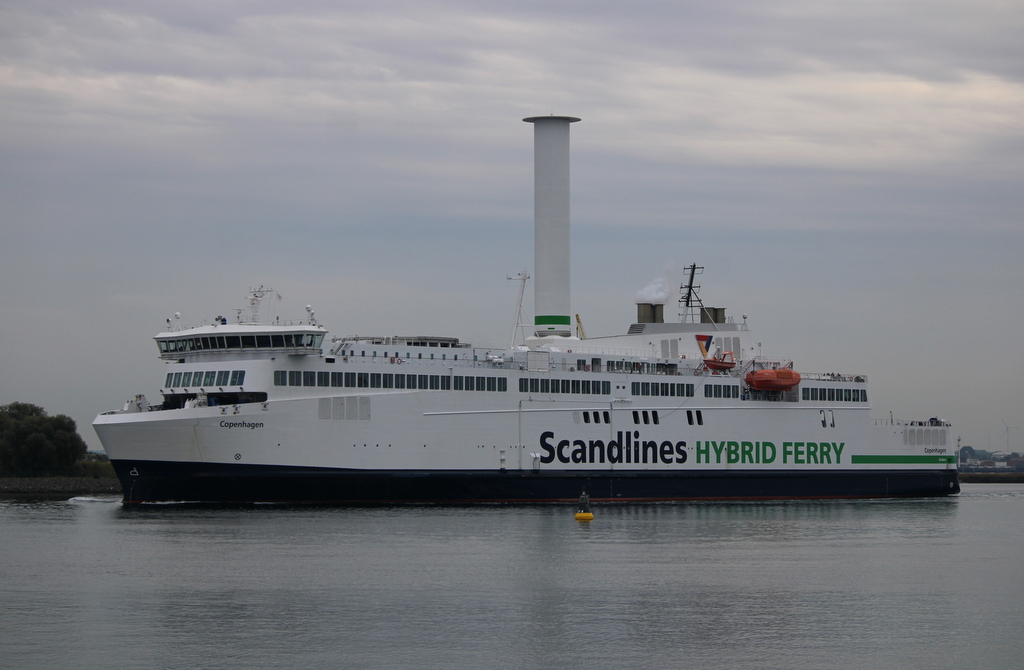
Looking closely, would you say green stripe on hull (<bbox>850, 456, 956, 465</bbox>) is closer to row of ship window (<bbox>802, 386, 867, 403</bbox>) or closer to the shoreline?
row of ship window (<bbox>802, 386, 867, 403</bbox>)

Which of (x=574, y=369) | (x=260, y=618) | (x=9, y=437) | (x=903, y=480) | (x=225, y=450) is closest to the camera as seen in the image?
(x=260, y=618)

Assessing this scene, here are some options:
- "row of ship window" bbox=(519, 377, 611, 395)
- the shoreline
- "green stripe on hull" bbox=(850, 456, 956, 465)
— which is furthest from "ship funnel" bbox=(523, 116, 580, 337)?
the shoreline

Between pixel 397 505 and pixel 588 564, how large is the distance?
16.6 meters

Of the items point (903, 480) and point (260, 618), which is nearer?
point (260, 618)

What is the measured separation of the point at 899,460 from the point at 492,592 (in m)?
40.5

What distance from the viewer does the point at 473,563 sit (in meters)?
36.0

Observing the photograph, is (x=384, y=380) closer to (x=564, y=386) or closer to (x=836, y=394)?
(x=564, y=386)

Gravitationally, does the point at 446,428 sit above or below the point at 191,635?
above

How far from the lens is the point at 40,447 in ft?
249

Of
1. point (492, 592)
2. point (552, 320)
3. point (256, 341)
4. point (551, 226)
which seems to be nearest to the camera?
point (492, 592)

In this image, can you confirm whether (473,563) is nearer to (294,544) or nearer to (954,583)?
(294,544)

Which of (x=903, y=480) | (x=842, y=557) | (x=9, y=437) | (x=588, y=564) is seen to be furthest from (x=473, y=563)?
(x=9, y=437)

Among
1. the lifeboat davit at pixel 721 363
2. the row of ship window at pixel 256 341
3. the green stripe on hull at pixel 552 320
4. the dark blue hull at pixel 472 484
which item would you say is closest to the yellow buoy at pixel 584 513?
the dark blue hull at pixel 472 484

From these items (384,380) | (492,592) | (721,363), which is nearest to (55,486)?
(384,380)
